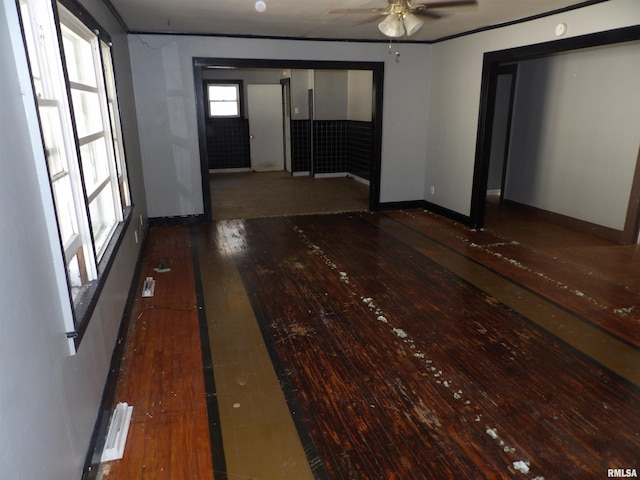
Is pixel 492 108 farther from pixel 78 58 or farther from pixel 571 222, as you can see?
pixel 78 58

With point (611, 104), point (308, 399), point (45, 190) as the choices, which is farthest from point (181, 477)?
point (611, 104)

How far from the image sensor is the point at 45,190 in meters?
1.64

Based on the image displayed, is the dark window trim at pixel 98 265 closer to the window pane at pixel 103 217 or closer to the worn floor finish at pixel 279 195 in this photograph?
the window pane at pixel 103 217

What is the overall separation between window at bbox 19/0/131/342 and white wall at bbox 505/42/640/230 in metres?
5.33

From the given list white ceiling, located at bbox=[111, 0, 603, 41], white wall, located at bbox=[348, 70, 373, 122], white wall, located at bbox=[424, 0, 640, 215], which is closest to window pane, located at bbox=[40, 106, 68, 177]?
white ceiling, located at bbox=[111, 0, 603, 41]

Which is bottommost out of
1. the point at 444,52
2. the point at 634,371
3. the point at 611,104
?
the point at 634,371

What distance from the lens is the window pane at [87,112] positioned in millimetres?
2732

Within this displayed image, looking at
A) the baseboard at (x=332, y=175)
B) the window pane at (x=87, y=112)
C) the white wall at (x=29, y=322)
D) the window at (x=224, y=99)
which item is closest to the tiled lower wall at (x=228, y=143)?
the window at (x=224, y=99)

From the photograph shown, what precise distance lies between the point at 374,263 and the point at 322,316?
1.29 meters

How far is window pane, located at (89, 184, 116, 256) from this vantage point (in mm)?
2914

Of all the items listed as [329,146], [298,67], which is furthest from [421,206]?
[329,146]

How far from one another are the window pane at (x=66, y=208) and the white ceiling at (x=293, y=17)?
2433mm

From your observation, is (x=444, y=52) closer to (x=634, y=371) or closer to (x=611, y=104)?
(x=611, y=104)

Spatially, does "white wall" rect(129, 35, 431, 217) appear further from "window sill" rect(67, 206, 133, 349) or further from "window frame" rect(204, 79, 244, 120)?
"window frame" rect(204, 79, 244, 120)
